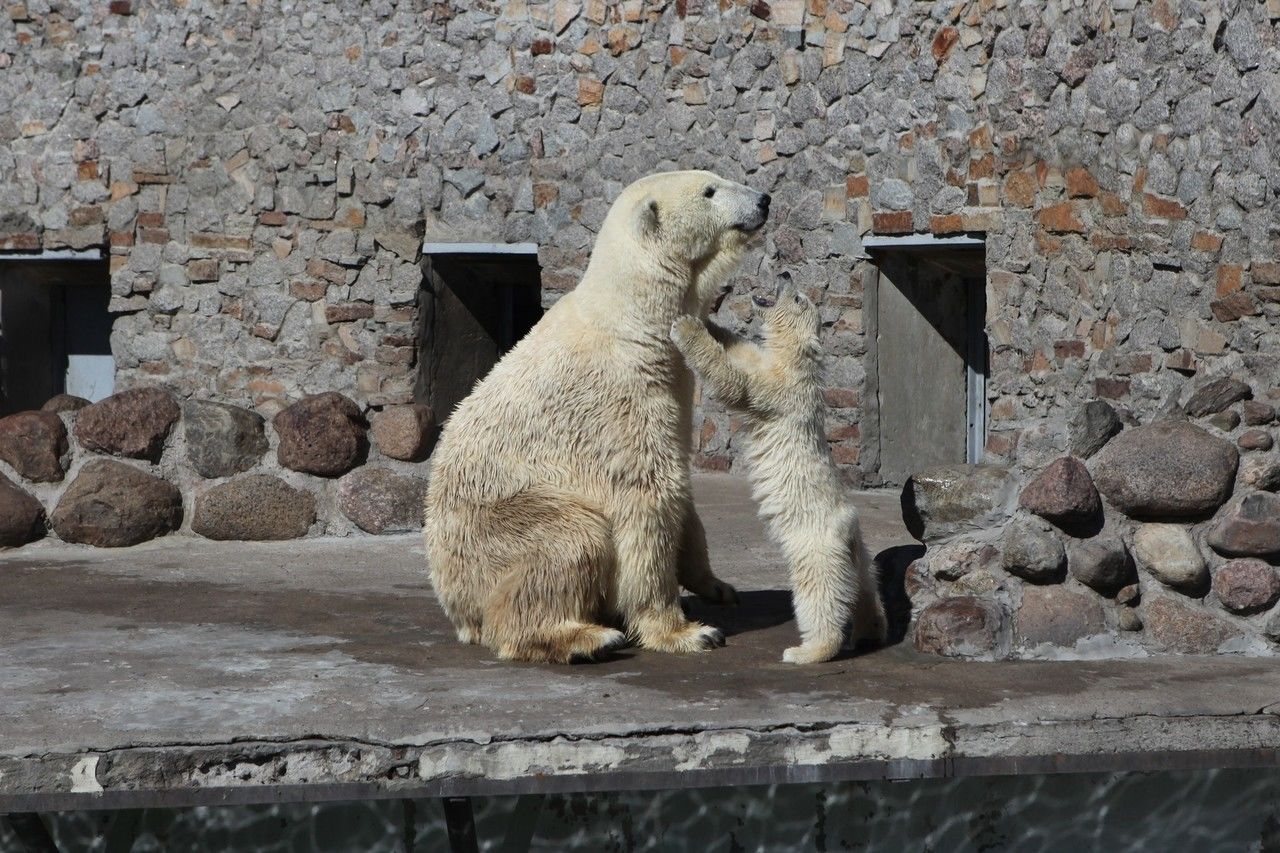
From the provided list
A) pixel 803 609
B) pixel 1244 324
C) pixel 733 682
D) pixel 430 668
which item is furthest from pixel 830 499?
pixel 1244 324

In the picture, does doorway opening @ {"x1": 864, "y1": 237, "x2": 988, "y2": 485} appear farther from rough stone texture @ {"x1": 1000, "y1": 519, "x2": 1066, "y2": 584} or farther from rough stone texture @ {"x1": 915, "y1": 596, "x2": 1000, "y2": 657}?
rough stone texture @ {"x1": 915, "y1": 596, "x2": 1000, "y2": 657}

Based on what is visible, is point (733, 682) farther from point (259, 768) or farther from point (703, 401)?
point (703, 401)

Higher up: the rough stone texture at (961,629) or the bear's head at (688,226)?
the bear's head at (688,226)

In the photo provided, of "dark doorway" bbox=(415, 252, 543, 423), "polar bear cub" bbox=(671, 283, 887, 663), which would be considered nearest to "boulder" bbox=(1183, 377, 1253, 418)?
"polar bear cub" bbox=(671, 283, 887, 663)

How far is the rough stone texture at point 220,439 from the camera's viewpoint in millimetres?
6727

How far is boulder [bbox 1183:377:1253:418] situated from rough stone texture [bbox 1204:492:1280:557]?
0.36m

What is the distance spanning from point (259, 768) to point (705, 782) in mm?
1017

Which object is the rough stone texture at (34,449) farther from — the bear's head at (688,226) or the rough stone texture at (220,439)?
Result: the bear's head at (688,226)

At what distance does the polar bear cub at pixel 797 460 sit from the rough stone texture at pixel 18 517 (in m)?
3.51

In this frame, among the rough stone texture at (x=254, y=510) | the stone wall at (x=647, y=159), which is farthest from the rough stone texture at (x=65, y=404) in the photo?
the stone wall at (x=647, y=159)

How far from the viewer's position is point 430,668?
169 inches

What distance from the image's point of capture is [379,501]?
22.2 ft

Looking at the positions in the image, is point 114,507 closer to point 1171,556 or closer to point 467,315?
point 467,315

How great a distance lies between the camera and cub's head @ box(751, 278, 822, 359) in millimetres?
4355
